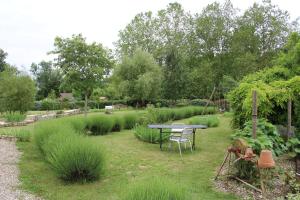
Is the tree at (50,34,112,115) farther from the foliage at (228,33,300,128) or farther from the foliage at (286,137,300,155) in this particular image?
the foliage at (286,137,300,155)

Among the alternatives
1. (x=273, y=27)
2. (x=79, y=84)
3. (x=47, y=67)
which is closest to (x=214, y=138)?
(x=79, y=84)

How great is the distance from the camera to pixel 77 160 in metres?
5.58

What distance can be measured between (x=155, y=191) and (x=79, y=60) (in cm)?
1704

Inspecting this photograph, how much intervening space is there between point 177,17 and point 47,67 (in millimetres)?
29019

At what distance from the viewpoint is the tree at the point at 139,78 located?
30.8 meters

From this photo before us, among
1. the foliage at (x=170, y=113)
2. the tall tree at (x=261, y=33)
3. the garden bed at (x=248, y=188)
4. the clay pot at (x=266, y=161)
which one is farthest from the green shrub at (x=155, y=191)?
the tall tree at (x=261, y=33)

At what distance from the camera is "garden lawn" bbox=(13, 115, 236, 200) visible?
16.7ft

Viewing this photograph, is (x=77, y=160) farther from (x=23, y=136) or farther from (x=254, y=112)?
(x=23, y=136)

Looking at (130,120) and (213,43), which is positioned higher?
(213,43)

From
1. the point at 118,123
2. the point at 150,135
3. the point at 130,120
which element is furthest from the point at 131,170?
the point at 130,120

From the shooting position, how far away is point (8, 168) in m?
6.59

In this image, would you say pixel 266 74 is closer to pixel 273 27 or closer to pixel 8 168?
pixel 8 168

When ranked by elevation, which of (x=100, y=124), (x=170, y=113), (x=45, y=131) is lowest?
(x=100, y=124)

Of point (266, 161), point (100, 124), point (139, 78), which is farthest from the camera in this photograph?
point (139, 78)
